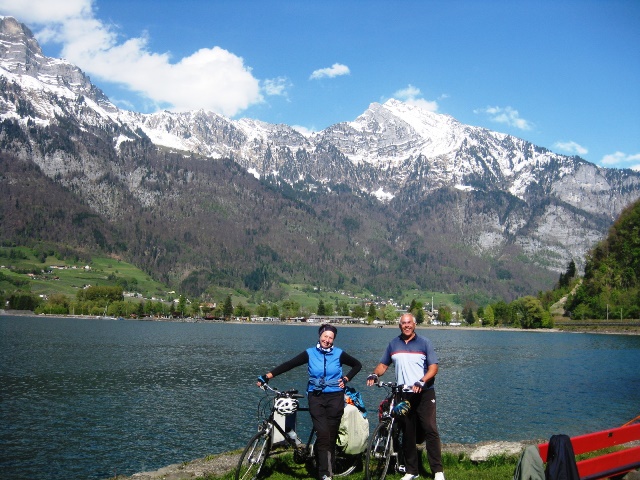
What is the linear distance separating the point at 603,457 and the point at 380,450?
4957 millimetres

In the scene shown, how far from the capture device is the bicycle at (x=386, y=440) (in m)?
12.9

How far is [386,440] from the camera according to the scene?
13133 millimetres

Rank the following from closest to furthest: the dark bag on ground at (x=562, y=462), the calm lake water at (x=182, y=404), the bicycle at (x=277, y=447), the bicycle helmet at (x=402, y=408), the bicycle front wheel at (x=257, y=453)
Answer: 1. the dark bag on ground at (x=562, y=462)
2. the bicycle helmet at (x=402, y=408)
3. the bicycle front wheel at (x=257, y=453)
4. the bicycle at (x=277, y=447)
5. the calm lake water at (x=182, y=404)

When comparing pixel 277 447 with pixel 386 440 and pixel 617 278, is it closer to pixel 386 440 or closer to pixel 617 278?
pixel 386 440

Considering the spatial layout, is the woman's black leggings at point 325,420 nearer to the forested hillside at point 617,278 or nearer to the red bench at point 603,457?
the red bench at point 603,457

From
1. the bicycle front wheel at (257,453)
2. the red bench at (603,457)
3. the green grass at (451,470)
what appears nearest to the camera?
the red bench at (603,457)

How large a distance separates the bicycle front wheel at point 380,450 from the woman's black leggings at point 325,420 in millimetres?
1068

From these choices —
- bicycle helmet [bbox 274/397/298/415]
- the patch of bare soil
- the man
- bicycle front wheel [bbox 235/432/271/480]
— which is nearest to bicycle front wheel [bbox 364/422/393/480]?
the man

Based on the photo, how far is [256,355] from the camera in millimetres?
84000

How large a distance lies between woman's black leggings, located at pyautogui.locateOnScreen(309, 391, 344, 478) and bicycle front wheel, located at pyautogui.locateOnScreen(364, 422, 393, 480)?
107 centimetres

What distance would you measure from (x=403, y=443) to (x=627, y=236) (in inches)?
7966

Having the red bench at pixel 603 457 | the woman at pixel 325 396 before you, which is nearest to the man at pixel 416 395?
the woman at pixel 325 396

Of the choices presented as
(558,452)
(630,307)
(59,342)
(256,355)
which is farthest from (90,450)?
(630,307)

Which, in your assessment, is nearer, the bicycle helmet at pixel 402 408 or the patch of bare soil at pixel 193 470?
the bicycle helmet at pixel 402 408
